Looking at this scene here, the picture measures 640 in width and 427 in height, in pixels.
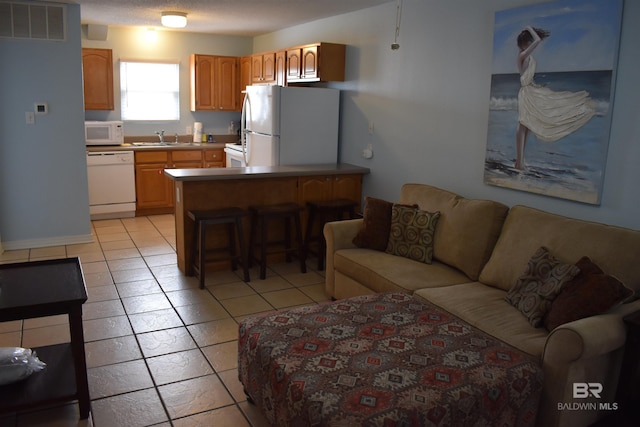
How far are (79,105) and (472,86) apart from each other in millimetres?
3855

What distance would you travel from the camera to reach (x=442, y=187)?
429 centimetres

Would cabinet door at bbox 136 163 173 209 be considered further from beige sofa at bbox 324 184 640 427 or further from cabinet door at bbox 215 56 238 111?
beige sofa at bbox 324 184 640 427

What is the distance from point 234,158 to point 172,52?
6.56ft

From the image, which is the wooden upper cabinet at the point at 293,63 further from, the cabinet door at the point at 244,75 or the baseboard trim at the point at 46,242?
the baseboard trim at the point at 46,242

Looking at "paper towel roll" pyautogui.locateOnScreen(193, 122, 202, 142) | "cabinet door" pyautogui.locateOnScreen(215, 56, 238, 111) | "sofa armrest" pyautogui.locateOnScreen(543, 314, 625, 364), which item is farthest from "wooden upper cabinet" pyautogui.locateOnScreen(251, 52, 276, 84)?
"sofa armrest" pyautogui.locateOnScreen(543, 314, 625, 364)

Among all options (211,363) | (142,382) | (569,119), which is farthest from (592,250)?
(142,382)

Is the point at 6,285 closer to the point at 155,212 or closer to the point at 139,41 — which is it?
the point at 155,212

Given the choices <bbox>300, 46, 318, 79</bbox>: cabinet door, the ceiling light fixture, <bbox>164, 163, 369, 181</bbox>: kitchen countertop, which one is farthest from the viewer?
the ceiling light fixture

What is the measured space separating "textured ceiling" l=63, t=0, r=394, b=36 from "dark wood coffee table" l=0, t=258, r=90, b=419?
3259mm

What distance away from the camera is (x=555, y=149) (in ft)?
10.8

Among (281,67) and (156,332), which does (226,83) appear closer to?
(281,67)

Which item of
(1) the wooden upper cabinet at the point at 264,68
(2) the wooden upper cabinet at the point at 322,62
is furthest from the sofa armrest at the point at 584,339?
(1) the wooden upper cabinet at the point at 264,68

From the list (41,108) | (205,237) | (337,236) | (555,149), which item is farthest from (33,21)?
(555,149)

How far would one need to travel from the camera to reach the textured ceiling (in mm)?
4977
